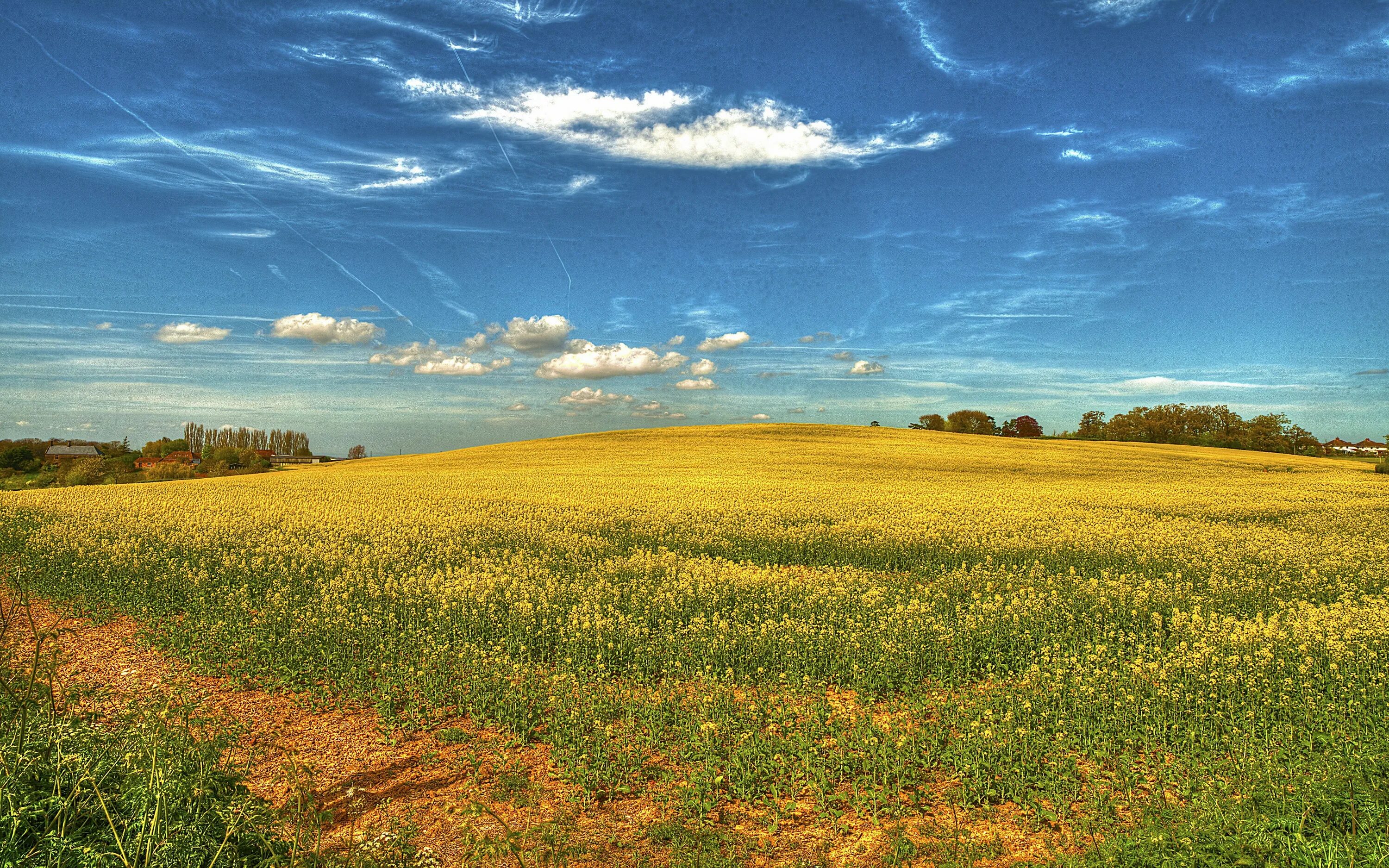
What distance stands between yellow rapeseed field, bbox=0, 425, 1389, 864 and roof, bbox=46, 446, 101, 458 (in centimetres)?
6939

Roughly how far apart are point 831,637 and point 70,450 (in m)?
97.8

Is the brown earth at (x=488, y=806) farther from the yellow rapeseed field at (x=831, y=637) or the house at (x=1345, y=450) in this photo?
the house at (x=1345, y=450)

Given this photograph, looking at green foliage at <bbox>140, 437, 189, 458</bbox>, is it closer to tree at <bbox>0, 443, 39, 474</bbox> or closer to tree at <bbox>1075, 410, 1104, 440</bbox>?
tree at <bbox>0, 443, 39, 474</bbox>

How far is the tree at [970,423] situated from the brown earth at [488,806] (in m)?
79.0

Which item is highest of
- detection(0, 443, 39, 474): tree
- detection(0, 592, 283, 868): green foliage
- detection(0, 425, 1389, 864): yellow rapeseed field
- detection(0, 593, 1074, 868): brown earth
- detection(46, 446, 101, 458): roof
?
detection(46, 446, 101, 458): roof

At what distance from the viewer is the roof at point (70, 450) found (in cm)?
7231

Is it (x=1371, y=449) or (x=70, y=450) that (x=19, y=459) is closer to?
(x=70, y=450)

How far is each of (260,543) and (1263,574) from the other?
19.5 m

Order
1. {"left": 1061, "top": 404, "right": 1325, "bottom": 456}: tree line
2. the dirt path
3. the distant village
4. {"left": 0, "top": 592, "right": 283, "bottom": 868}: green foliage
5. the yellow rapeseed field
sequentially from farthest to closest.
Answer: {"left": 1061, "top": 404, "right": 1325, "bottom": 456}: tree line → the distant village → the yellow rapeseed field → the dirt path → {"left": 0, "top": 592, "right": 283, "bottom": 868}: green foliage

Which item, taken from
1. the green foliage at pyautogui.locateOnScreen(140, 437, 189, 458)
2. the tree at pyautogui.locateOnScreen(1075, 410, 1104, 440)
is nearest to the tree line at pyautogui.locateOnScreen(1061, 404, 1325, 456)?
the tree at pyautogui.locateOnScreen(1075, 410, 1104, 440)

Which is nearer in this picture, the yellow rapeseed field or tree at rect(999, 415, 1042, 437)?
the yellow rapeseed field

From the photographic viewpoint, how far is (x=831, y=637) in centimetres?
833

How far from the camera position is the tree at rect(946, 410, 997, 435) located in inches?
3123

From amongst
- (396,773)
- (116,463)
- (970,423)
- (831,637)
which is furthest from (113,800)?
(970,423)
